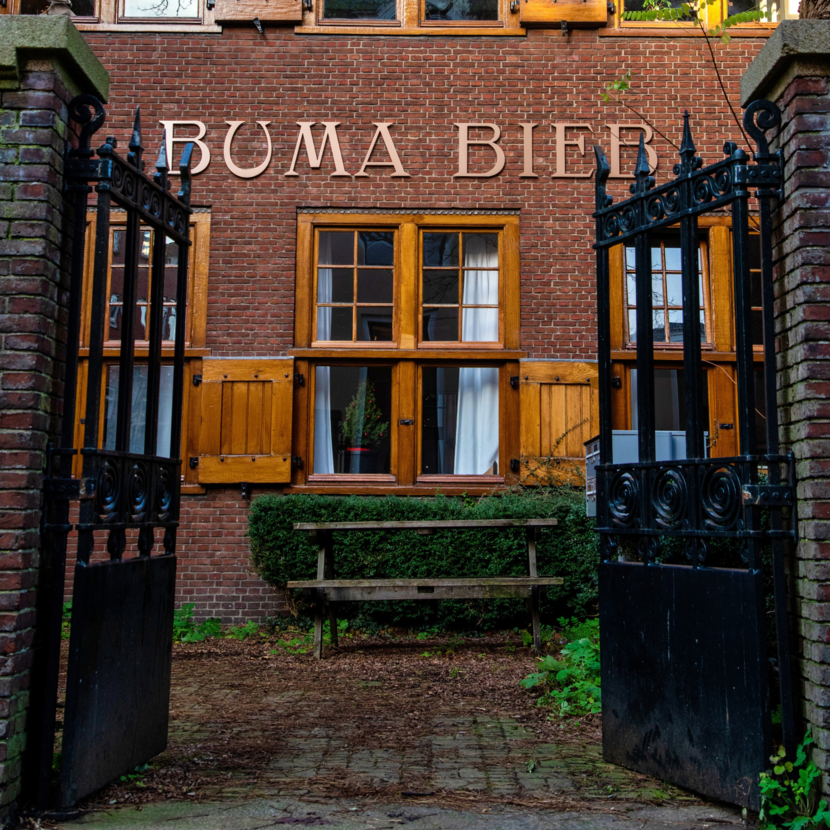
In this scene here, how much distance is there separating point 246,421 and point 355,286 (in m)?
1.76

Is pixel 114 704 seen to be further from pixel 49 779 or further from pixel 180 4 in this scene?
pixel 180 4

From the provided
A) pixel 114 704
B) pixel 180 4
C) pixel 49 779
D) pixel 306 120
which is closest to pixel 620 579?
pixel 114 704

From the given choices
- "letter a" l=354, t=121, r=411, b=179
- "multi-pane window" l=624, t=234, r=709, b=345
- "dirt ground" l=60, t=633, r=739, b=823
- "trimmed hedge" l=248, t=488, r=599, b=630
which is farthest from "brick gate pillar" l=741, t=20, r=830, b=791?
"letter a" l=354, t=121, r=411, b=179

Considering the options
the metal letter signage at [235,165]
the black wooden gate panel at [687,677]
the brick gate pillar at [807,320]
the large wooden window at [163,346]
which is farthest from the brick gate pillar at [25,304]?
the metal letter signage at [235,165]

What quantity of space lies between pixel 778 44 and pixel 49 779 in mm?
3926

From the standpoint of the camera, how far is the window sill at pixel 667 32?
28.5 feet

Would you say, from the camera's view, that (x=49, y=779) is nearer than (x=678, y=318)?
Yes

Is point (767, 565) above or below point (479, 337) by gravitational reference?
below

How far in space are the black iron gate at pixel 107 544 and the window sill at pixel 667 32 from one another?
20.9 ft

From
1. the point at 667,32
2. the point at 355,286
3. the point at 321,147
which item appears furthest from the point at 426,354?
the point at 667,32

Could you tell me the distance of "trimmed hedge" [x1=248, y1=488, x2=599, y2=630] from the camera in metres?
7.34

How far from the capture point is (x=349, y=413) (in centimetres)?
841

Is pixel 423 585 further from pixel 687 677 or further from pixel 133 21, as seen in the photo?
pixel 133 21

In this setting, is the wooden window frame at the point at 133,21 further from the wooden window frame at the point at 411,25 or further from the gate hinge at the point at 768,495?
the gate hinge at the point at 768,495
